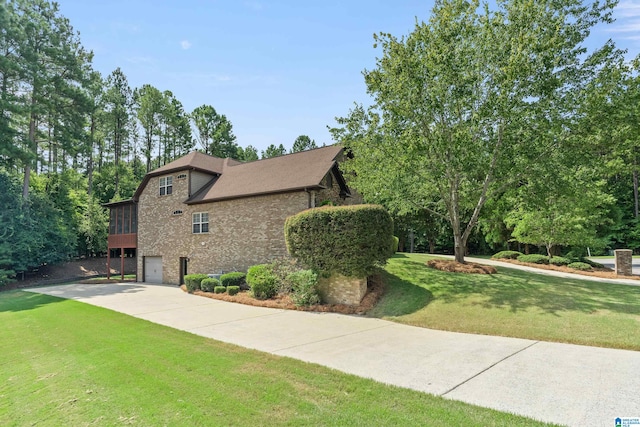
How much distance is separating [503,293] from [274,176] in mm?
11695

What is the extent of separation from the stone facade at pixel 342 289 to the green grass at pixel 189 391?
5.75 m

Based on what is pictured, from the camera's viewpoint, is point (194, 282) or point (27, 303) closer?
point (27, 303)

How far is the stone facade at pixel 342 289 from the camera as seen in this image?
39.9 ft

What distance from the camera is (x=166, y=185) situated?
22.0m

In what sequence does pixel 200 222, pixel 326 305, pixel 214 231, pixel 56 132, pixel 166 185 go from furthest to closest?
pixel 56 132 → pixel 166 185 → pixel 200 222 → pixel 214 231 → pixel 326 305

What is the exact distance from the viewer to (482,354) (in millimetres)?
6555

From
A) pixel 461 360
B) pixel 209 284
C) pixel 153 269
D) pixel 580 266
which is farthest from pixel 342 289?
pixel 153 269

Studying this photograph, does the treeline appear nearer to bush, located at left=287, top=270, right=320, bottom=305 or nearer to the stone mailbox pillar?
bush, located at left=287, top=270, right=320, bottom=305

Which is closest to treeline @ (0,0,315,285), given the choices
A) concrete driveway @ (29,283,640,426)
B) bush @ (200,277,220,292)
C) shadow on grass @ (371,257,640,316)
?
bush @ (200,277,220,292)

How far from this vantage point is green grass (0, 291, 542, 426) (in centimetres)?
400

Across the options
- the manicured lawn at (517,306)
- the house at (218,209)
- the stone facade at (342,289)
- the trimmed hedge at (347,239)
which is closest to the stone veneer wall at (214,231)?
the house at (218,209)

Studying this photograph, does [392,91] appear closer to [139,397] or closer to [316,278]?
[316,278]

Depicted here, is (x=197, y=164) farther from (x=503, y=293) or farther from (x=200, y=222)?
(x=503, y=293)

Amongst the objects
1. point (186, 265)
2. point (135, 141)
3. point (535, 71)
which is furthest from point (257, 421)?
point (135, 141)
